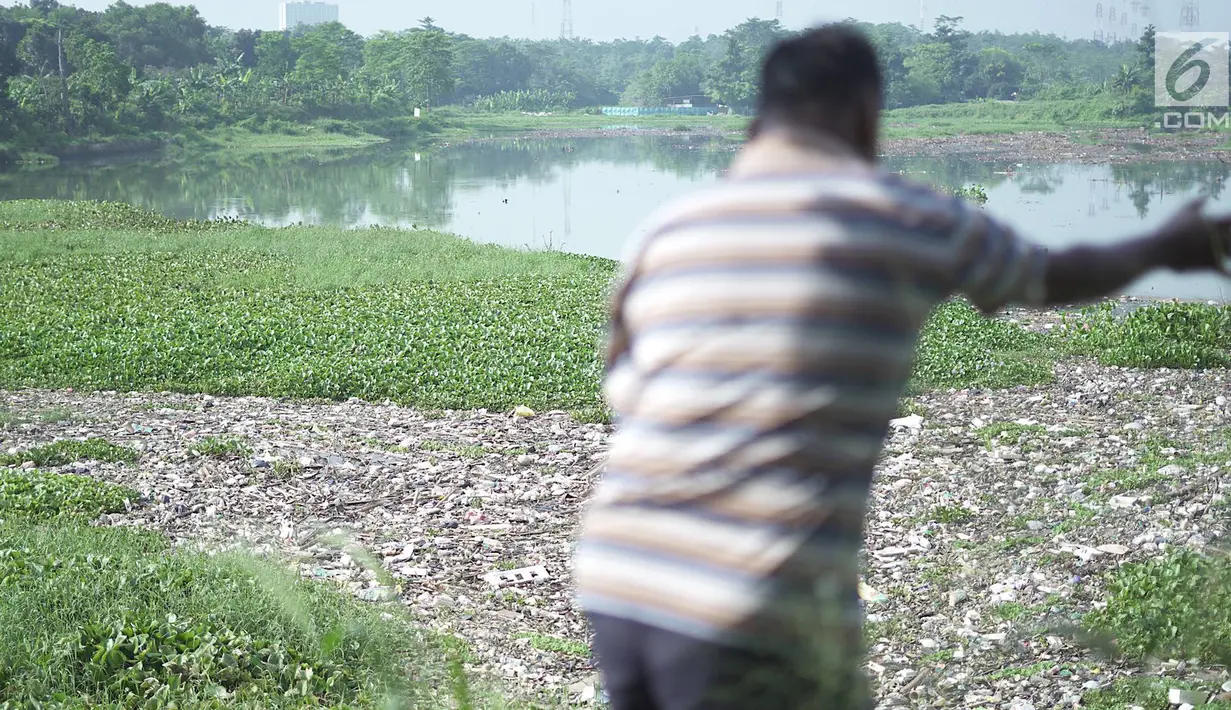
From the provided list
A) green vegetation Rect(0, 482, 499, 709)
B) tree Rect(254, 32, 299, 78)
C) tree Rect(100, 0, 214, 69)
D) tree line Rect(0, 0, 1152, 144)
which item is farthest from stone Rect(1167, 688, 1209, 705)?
tree Rect(100, 0, 214, 69)

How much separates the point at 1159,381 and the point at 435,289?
9498mm

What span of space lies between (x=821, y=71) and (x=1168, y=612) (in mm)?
3428

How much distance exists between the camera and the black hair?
166cm

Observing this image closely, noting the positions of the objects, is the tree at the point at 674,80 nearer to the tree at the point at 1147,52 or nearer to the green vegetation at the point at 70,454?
the tree at the point at 1147,52

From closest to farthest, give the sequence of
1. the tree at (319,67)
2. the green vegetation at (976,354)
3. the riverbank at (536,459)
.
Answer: the riverbank at (536,459) < the green vegetation at (976,354) < the tree at (319,67)

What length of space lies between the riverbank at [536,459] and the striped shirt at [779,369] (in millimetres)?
373

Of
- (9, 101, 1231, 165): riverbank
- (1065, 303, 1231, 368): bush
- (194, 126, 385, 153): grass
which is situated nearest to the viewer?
(1065, 303, 1231, 368): bush

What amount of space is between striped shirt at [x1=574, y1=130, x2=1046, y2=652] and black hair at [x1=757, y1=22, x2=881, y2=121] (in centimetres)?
7

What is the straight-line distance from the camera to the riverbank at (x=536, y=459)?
456cm

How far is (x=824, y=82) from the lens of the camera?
1.66m

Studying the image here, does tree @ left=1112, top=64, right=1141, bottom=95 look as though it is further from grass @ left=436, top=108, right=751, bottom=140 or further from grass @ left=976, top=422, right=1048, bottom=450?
grass @ left=976, top=422, right=1048, bottom=450

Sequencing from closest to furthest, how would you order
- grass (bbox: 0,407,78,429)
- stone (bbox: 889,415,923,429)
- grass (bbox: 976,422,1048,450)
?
grass (bbox: 976,422,1048,450) → stone (bbox: 889,415,923,429) → grass (bbox: 0,407,78,429)

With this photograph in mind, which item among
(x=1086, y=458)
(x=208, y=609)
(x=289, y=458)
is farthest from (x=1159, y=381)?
(x=208, y=609)

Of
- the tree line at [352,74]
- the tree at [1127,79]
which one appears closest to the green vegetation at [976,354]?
the tree line at [352,74]
